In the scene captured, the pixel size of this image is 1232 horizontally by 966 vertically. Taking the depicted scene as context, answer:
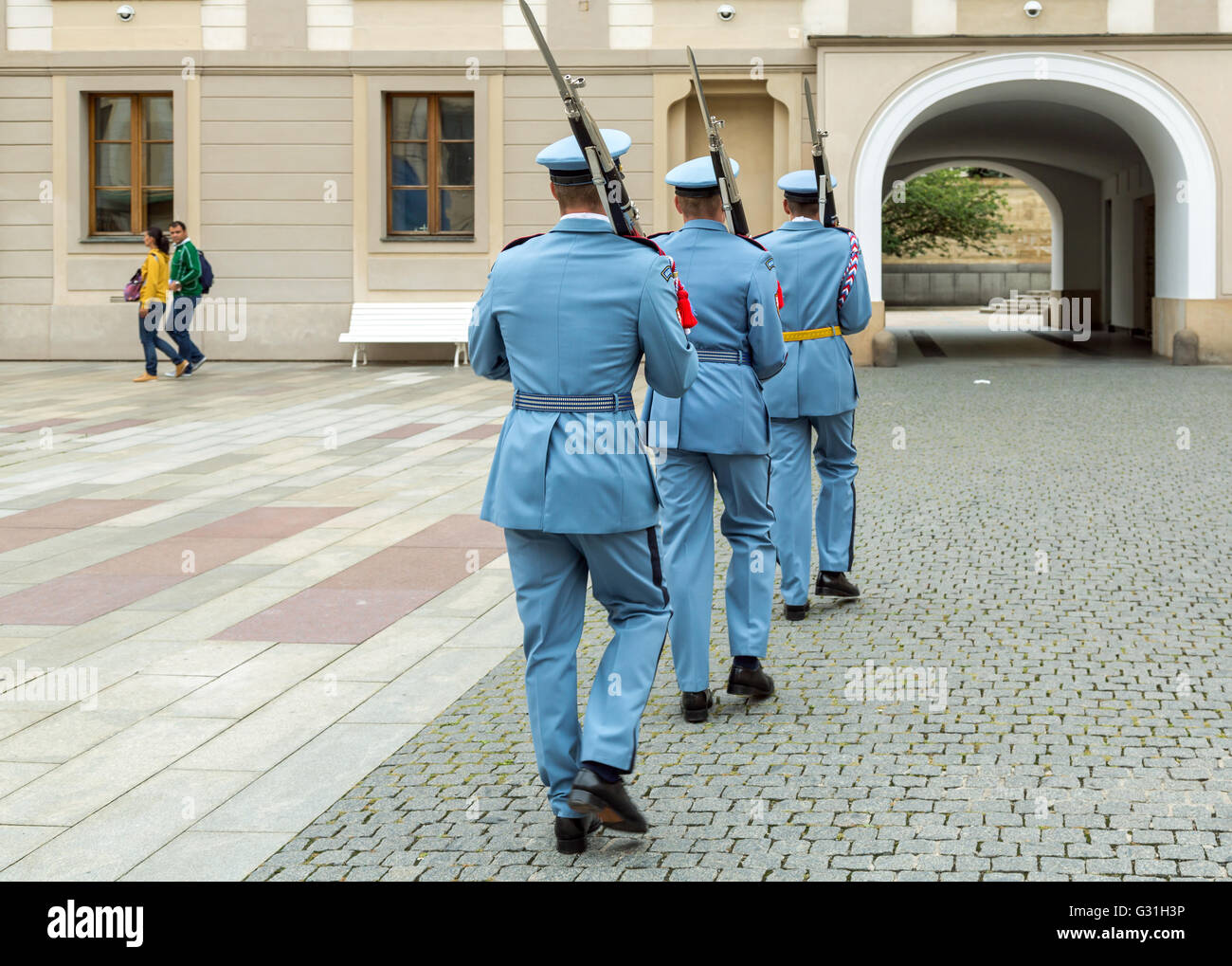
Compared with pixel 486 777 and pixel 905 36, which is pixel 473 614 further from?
pixel 905 36

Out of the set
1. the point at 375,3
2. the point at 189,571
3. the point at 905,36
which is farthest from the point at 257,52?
the point at 189,571

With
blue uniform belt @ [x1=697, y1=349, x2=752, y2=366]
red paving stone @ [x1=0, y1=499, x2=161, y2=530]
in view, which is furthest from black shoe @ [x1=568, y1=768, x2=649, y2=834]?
red paving stone @ [x1=0, y1=499, x2=161, y2=530]

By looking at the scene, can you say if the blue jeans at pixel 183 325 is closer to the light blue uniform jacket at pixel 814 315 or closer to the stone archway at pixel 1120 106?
the stone archway at pixel 1120 106

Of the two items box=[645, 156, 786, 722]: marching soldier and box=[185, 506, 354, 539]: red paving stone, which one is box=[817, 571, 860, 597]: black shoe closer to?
box=[645, 156, 786, 722]: marching soldier

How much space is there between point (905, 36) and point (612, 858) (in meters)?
17.8

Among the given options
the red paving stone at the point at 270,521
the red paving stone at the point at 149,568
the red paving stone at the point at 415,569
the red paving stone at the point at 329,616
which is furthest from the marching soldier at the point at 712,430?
the red paving stone at the point at 270,521

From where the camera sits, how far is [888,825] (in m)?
3.90

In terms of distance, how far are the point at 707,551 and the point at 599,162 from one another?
1539mm

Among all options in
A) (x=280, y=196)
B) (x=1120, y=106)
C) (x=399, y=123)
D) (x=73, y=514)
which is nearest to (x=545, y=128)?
(x=399, y=123)

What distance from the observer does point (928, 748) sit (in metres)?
4.55

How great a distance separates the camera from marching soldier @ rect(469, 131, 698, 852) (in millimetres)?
3859

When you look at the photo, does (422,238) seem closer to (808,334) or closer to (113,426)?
(113,426)

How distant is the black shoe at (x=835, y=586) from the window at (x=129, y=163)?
651 inches

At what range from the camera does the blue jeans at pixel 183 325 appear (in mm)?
18750
